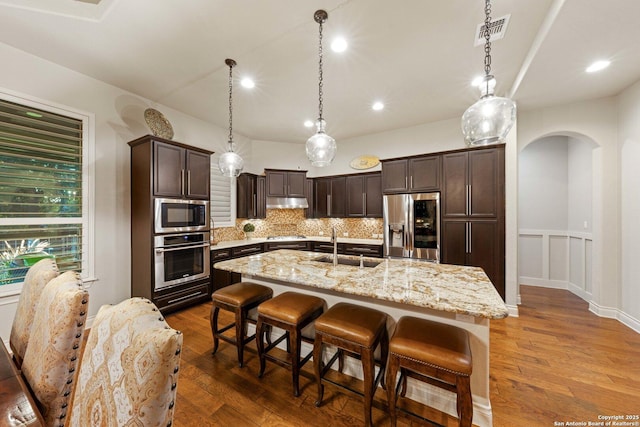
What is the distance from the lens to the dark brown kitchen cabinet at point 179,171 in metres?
2.94

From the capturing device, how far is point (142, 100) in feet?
10.9

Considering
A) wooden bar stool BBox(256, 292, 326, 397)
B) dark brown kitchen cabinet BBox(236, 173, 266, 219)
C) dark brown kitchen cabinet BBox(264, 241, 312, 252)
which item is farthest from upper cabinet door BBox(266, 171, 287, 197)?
wooden bar stool BBox(256, 292, 326, 397)

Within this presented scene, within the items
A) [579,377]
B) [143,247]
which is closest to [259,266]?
[143,247]

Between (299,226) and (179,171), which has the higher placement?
(179,171)

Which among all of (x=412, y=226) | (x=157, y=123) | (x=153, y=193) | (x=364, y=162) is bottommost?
(x=412, y=226)

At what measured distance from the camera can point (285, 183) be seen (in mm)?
4980

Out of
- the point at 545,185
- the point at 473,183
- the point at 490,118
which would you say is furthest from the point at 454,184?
the point at 545,185

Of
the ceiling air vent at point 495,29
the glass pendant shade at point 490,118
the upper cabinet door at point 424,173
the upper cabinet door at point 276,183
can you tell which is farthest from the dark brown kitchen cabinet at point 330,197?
the glass pendant shade at point 490,118

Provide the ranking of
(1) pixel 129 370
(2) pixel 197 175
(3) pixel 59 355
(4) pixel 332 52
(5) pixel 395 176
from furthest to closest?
(5) pixel 395 176 < (2) pixel 197 175 < (4) pixel 332 52 < (3) pixel 59 355 < (1) pixel 129 370

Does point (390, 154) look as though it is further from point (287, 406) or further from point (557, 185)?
point (287, 406)

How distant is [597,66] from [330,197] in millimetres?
3924

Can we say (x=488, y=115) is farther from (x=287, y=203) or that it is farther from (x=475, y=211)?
(x=287, y=203)

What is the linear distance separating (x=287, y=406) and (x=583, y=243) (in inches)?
Answer: 194

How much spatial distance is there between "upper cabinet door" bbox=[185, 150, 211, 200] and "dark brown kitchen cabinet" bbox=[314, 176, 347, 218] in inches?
92.5
